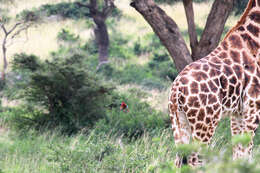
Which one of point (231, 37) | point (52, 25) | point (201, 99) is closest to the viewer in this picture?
point (201, 99)

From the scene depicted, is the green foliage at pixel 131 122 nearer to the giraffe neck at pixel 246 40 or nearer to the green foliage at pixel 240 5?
the giraffe neck at pixel 246 40

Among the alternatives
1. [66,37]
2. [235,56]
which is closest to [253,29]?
[235,56]

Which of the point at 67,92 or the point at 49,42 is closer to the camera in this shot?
the point at 67,92

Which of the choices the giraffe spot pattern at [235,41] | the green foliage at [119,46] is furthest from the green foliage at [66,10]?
the giraffe spot pattern at [235,41]

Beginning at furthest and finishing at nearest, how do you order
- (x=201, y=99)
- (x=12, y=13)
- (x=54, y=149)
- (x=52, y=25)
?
(x=12, y=13), (x=52, y=25), (x=54, y=149), (x=201, y=99)

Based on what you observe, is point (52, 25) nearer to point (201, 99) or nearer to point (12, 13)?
point (12, 13)

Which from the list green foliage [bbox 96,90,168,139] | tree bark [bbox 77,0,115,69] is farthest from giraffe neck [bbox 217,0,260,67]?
tree bark [bbox 77,0,115,69]

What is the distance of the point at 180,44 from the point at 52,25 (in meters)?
19.1

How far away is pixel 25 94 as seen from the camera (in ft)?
28.7

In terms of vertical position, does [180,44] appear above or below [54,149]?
above

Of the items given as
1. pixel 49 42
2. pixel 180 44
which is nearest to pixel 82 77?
pixel 180 44

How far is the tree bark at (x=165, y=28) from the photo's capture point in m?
6.52

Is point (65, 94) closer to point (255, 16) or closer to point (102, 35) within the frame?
point (255, 16)

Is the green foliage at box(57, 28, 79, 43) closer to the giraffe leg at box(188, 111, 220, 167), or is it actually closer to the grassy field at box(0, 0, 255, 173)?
the grassy field at box(0, 0, 255, 173)
